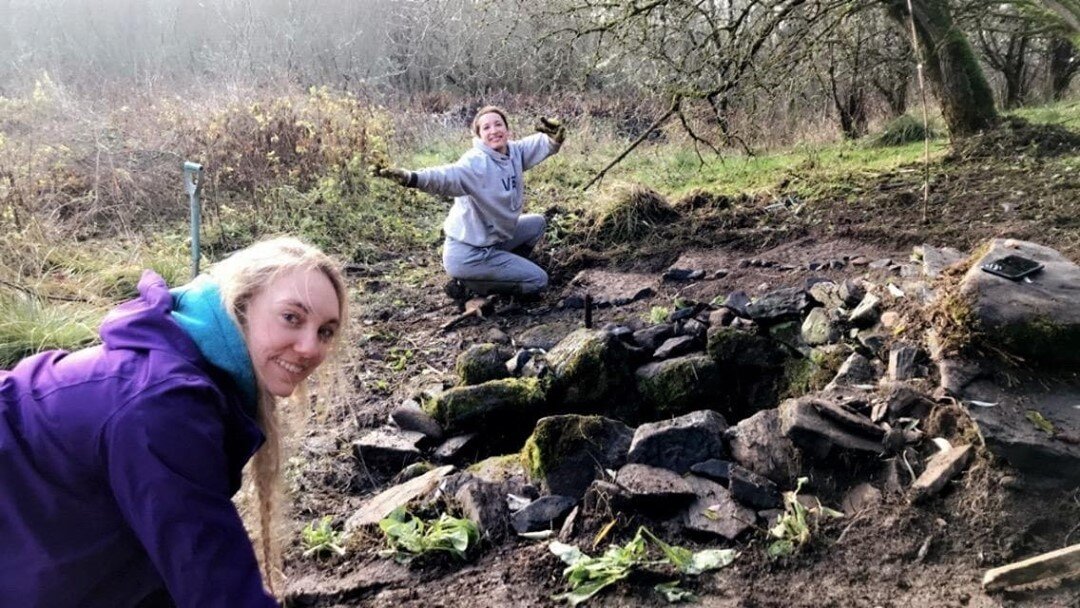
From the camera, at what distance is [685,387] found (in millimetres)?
3934

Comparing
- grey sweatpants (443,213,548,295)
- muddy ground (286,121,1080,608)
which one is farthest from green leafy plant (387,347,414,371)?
grey sweatpants (443,213,548,295)

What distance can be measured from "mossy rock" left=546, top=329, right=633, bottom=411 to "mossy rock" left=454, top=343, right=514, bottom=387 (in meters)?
0.44

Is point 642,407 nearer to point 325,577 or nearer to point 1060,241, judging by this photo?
point 325,577

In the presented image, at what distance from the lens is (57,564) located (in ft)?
5.40

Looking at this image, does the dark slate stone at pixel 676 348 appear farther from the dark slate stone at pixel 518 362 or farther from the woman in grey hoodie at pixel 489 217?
the woman in grey hoodie at pixel 489 217

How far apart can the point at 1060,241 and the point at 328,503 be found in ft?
14.1

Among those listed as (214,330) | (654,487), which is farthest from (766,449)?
(214,330)

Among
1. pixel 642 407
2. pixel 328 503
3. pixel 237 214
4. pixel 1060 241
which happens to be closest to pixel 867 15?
pixel 1060 241

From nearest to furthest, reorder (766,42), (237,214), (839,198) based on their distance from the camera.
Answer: (839,198)
(766,42)
(237,214)

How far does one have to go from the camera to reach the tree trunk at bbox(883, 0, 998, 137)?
7.52 meters

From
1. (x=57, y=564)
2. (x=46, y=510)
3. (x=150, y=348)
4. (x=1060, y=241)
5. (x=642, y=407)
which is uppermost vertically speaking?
A: (x=150, y=348)

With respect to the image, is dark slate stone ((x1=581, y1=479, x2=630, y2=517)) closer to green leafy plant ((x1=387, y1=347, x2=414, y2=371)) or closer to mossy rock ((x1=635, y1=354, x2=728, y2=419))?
mossy rock ((x1=635, y1=354, x2=728, y2=419))

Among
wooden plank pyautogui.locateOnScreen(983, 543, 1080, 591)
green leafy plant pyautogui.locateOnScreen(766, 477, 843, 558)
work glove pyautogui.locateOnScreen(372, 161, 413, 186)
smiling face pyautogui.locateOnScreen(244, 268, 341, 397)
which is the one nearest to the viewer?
smiling face pyautogui.locateOnScreen(244, 268, 341, 397)

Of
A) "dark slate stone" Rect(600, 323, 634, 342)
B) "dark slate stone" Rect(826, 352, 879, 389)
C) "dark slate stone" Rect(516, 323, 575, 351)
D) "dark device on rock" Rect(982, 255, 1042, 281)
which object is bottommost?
"dark slate stone" Rect(516, 323, 575, 351)
